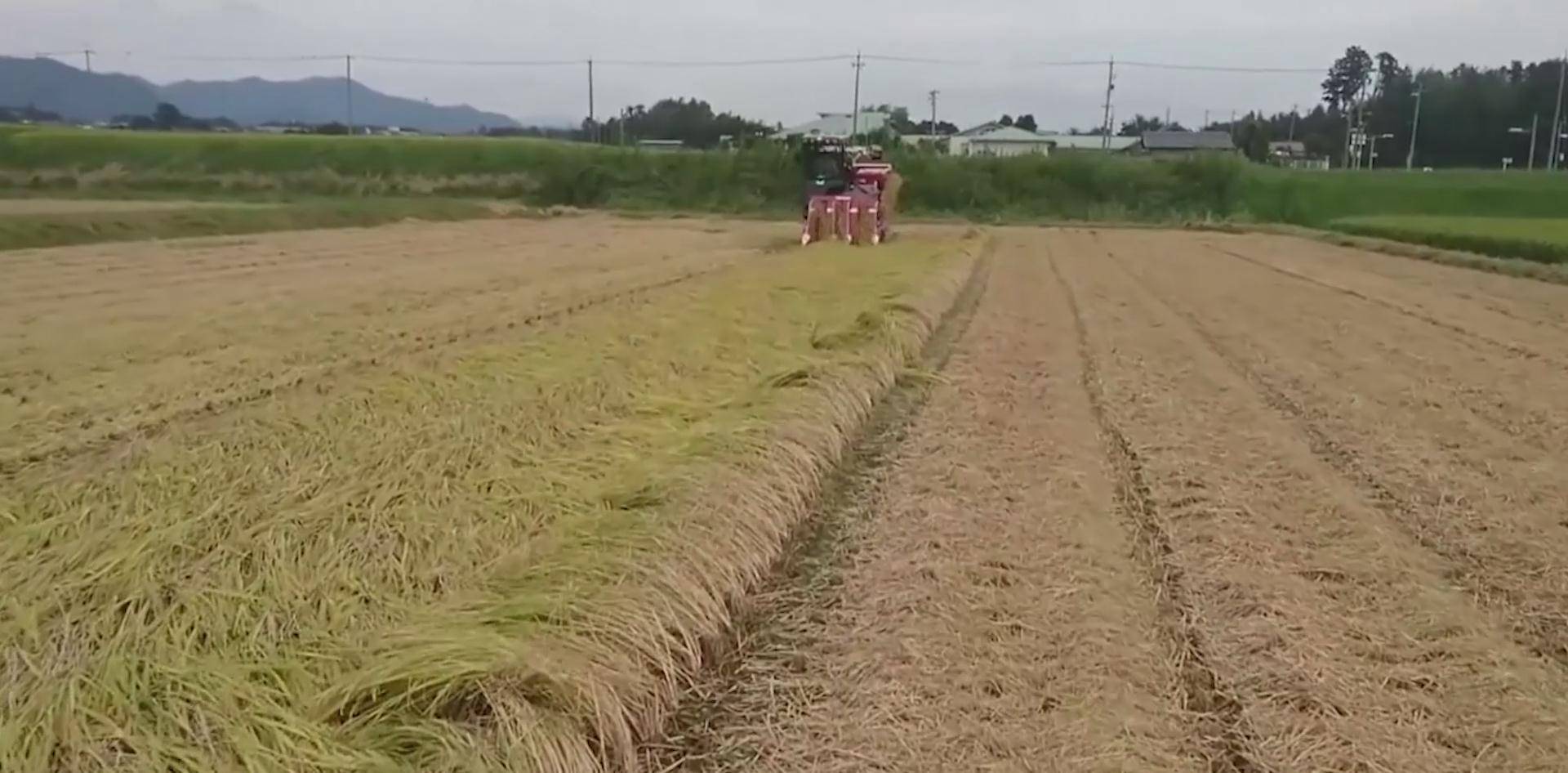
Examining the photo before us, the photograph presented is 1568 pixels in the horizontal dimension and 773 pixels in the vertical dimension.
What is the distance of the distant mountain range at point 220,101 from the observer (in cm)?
11700

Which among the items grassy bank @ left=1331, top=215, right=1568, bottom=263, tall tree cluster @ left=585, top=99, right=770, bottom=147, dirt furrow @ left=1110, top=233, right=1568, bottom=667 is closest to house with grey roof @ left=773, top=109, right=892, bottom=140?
tall tree cluster @ left=585, top=99, right=770, bottom=147

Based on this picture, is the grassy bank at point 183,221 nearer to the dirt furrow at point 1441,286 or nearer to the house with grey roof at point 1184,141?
the dirt furrow at point 1441,286

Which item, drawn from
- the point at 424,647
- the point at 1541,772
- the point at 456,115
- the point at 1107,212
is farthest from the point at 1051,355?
the point at 456,115

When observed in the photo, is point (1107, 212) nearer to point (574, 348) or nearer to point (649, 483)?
point (574, 348)

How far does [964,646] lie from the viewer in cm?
380

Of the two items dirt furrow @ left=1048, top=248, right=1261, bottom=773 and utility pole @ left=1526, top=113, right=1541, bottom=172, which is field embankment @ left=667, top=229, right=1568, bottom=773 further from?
utility pole @ left=1526, top=113, right=1541, bottom=172

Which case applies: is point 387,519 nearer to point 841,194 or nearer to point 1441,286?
point 1441,286

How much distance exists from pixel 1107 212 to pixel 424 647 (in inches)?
1569

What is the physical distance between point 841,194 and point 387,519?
1819 cm

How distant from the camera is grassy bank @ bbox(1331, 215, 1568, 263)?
21141mm

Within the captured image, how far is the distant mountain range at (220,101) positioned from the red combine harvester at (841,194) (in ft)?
223

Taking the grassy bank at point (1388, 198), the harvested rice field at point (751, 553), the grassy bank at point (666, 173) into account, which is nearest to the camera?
the harvested rice field at point (751, 553)

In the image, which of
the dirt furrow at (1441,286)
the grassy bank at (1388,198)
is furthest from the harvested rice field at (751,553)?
the grassy bank at (1388,198)

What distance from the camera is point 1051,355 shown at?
10.1 m
